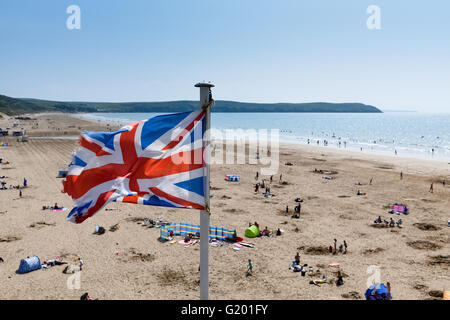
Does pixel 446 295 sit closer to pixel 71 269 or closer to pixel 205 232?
pixel 205 232

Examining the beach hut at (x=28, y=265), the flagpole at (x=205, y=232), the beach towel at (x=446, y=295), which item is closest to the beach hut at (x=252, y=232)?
the beach towel at (x=446, y=295)

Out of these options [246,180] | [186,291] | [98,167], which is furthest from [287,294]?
[246,180]

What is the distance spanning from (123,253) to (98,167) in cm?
1404

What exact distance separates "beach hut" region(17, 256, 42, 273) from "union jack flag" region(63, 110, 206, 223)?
1296cm

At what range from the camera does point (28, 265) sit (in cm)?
1662

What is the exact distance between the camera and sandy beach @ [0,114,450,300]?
1539 cm

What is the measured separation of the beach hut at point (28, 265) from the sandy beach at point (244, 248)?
316 millimetres

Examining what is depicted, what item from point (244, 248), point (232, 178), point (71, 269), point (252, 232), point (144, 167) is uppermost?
point (144, 167)

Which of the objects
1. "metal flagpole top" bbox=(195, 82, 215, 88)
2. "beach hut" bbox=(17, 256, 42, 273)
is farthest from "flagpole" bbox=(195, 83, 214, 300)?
"beach hut" bbox=(17, 256, 42, 273)

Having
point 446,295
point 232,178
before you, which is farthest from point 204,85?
point 232,178

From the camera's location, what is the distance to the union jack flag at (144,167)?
21.5 feet

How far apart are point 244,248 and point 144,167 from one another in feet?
48.2
